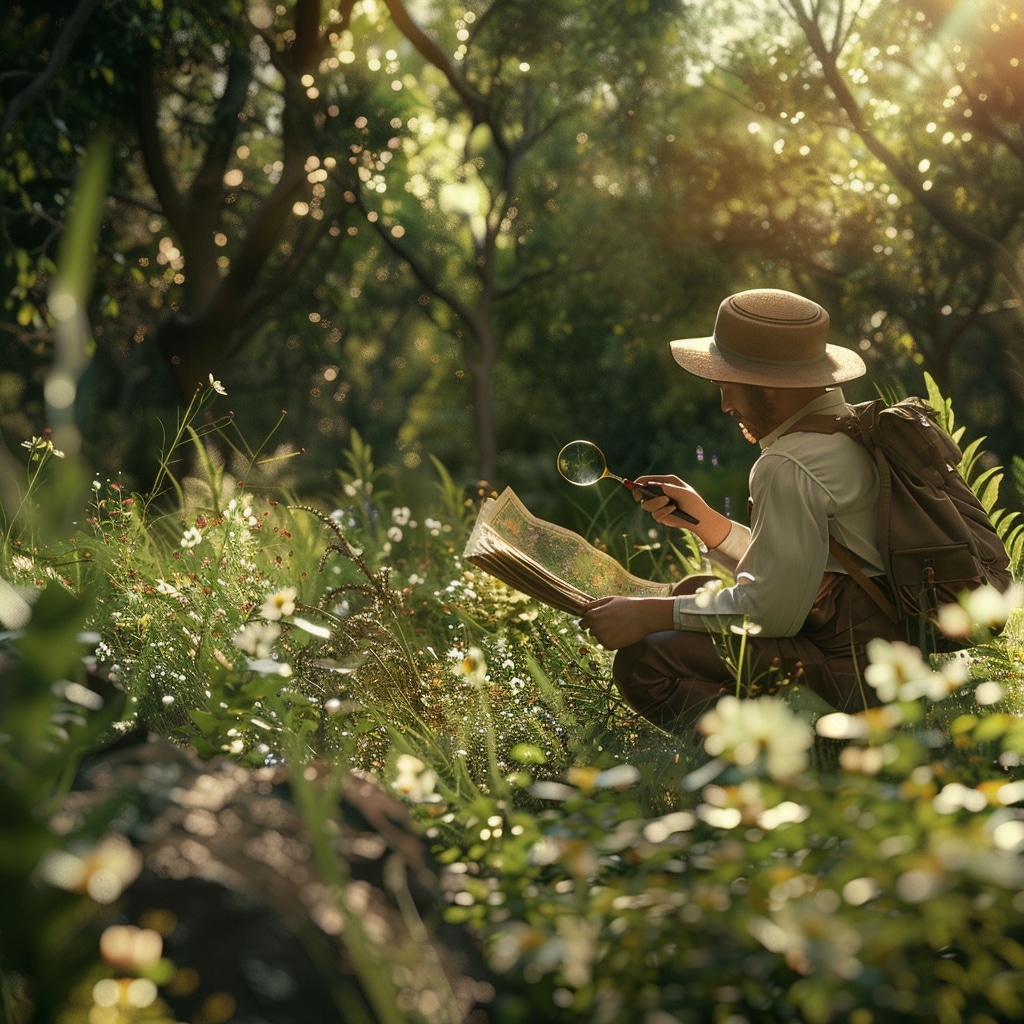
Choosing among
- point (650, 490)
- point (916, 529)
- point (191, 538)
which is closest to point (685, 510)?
point (650, 490)

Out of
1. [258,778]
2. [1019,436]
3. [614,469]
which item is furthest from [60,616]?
[1019,436]

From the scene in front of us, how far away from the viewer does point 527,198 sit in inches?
789

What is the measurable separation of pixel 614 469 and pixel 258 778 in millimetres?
17642

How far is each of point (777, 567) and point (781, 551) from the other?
5 cm

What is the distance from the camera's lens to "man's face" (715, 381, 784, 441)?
11.5 feet

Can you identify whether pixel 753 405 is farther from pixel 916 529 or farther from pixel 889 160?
pixel 889 160

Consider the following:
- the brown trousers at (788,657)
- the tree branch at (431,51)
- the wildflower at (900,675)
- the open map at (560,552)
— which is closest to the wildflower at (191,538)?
the open map at (560,552)

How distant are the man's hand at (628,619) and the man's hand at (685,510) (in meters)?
0.38

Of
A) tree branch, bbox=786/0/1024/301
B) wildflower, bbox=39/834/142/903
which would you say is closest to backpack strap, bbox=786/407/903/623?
wildflower, bbox=39/834/142/903

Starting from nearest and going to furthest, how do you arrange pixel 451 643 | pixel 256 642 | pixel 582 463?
pixel 256 642 → pixel 582 463 → pixel 451 643

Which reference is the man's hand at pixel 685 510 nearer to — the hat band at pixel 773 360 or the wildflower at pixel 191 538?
the hat band at pixel 773 360

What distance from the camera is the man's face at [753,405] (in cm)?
351

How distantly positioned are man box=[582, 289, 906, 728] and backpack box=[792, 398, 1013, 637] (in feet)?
0.20

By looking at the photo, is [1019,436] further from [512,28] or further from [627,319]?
[512,28]
